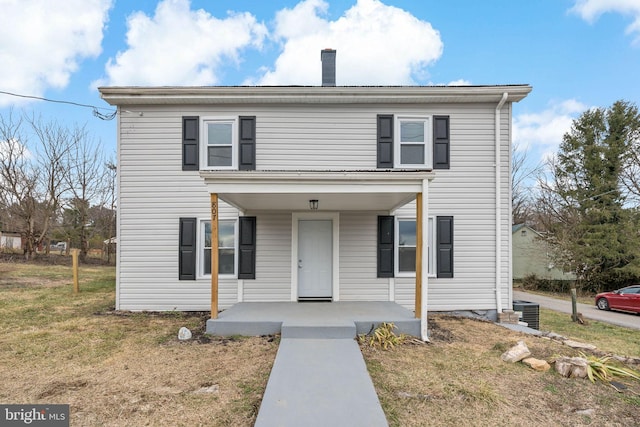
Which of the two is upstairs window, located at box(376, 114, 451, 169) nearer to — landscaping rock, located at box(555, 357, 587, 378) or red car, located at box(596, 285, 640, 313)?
landscaping rock, located at box(555, 357, 587, 378)

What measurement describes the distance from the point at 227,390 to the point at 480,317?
5.80m

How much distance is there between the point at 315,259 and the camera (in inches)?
280

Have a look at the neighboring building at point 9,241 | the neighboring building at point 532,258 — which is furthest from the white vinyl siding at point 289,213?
the neighboring building at point 9,241

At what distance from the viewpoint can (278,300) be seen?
22.8 ft

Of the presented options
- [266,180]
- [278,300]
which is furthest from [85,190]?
[266,180]

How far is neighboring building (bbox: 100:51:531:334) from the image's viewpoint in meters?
6.98

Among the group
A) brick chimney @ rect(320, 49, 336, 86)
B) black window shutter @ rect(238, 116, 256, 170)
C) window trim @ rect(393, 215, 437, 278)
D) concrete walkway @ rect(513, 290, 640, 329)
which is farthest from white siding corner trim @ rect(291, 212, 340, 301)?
concrete walkway @ rect(513, 290, 640, 329)

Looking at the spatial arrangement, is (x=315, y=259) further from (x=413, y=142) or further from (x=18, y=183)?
(x=18, y=183)

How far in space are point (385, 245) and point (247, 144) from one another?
3.77 metres

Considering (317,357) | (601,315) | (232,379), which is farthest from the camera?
(601,315)

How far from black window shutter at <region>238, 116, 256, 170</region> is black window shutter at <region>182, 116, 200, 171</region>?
0.96 m

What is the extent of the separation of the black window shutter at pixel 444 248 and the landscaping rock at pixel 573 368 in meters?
3.02

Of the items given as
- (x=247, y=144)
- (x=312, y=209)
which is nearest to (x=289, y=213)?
(x=312, y=209)

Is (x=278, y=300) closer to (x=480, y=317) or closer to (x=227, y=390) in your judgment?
(x=227, y=390)
